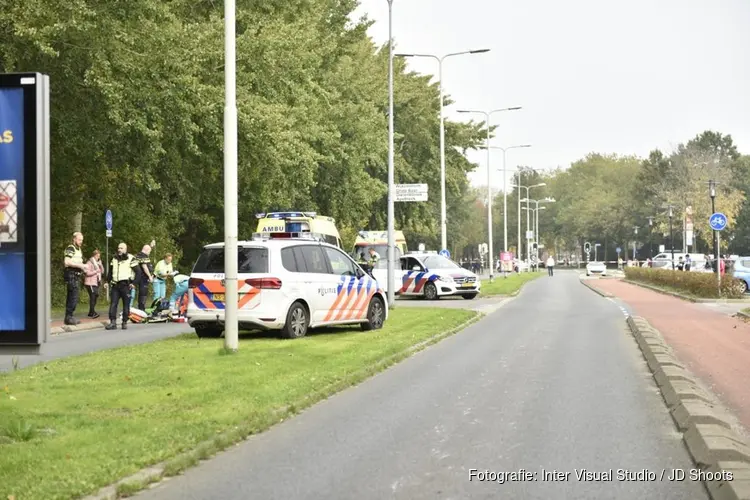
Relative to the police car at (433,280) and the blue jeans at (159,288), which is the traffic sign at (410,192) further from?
the police car at (433,280)

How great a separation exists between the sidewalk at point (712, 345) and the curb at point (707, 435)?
0.39m

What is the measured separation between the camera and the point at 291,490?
6.60 meters

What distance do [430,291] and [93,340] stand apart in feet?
66.0

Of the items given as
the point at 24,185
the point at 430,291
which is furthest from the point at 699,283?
the point at 24,185

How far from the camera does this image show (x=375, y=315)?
802 inches

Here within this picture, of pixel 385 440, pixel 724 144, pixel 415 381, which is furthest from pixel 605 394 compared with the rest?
pixel 724 144

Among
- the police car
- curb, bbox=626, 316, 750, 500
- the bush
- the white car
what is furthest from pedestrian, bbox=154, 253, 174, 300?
the bush

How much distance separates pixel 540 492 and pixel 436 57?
1628 inches

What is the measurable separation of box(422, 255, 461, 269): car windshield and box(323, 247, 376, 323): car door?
18.4 m

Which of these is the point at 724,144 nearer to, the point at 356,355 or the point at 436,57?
the point at 436,57

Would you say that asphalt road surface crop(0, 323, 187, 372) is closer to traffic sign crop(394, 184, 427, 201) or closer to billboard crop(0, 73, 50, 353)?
billboard crop(0, 73, 50, 353)

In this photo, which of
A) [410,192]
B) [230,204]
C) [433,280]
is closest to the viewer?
[230,204]

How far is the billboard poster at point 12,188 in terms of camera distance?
7766mm

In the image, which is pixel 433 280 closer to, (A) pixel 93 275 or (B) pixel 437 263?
(B) pixel 437 263
